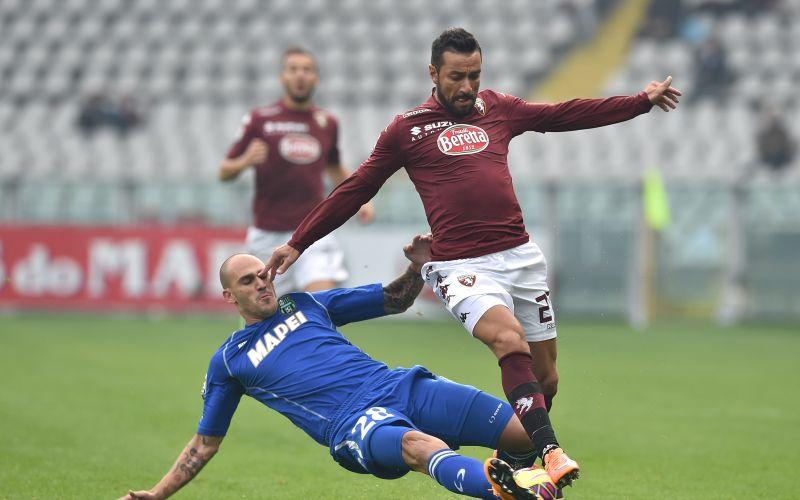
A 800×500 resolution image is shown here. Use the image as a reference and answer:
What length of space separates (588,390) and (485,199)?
249 inches

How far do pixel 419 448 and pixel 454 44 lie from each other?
6.61ft

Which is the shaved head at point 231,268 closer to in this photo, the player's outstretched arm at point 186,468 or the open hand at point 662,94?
the player's outstretched arm at point 186,468

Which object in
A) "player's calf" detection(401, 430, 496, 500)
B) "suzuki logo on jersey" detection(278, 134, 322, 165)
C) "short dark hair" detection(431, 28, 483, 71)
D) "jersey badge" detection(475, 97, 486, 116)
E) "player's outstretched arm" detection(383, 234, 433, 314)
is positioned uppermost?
"short dark hair" detection(431, 28, 483, 71)

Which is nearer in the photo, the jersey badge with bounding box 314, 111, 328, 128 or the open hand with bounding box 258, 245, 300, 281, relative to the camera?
the open hand with bounding box 258, 245, 300, 281

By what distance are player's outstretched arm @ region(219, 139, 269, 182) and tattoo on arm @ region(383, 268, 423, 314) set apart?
133 inches

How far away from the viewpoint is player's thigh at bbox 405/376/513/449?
553 centimetres

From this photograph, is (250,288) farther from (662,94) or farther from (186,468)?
(662,94)

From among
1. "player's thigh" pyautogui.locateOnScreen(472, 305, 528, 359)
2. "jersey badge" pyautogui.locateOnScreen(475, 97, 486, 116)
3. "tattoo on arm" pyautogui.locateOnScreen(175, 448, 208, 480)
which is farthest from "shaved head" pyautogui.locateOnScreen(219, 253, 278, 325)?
"jersey badge" pyautogui.locateOnScreen(475, 97, 486, 116)

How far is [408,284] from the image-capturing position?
620 cm

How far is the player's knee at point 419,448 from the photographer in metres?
5.05

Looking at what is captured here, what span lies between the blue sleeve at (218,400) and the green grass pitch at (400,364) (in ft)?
3.17

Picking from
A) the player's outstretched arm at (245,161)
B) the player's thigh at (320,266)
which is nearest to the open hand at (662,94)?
the player's thigh at (320,266)

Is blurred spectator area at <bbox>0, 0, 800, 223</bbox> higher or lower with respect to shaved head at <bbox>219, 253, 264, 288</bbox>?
higher

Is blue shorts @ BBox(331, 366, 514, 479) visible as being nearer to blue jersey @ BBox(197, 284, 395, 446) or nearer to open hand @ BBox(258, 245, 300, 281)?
blue jersey @ BBox(197, 284, 395, 446)
